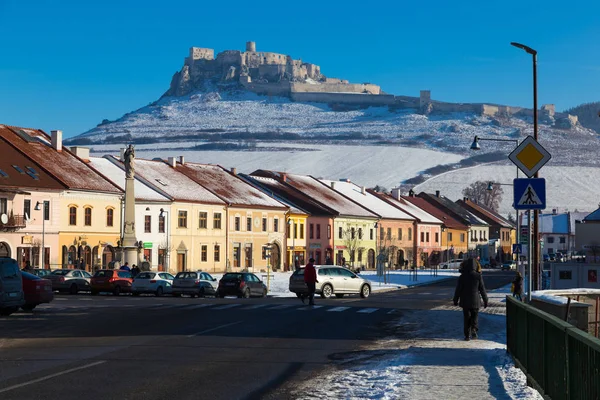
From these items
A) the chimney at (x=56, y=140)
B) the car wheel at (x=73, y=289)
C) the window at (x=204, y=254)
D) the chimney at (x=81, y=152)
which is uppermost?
the chimney at (x=56, y=140)

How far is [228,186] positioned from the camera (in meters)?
87.5

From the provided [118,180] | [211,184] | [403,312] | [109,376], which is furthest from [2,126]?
[109,376]

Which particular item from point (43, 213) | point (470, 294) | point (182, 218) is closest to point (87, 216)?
point (43, 213)

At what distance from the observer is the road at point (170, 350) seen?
1345 cm

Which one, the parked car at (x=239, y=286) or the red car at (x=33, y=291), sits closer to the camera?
the red car at (x=33, y=291)

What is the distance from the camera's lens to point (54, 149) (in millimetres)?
74375

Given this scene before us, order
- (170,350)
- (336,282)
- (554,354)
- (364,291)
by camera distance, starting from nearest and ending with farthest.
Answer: (554,354) → (170,350) → (336,282) → (364,291)

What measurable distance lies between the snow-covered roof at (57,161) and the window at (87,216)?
4.60 feet

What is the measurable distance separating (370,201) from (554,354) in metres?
101

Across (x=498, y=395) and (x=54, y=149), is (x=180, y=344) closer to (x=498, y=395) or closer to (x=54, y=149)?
(x=498, y=395)

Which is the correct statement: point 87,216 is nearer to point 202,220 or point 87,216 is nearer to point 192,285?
point 202,220

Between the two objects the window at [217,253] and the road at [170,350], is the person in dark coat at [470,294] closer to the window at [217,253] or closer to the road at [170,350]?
the road at [170,350]

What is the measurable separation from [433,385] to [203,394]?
320 centimetres

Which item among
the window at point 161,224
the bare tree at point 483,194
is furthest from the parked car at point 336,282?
the bare tree at point 483,194
